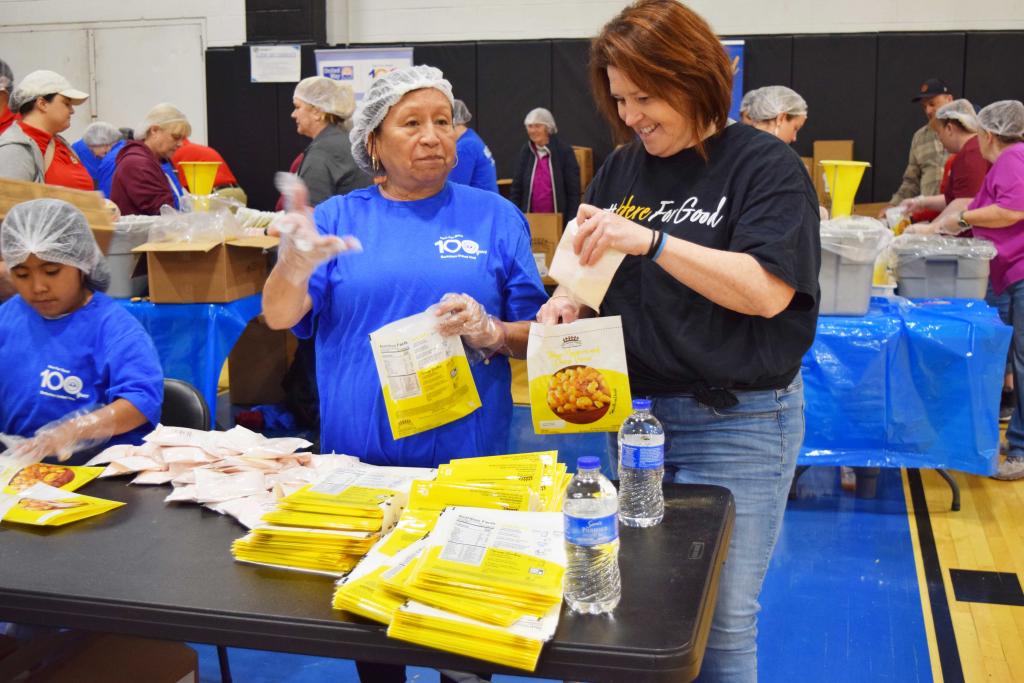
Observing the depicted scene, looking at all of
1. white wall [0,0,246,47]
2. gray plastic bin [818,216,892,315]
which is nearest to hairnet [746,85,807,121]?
gray plastic bin [818,216,892,315]

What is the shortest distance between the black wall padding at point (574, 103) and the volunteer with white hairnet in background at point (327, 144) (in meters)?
4.58

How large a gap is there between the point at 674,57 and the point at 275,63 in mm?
9078

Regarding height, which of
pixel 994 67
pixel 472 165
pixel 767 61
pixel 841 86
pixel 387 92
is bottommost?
pixel 472 165

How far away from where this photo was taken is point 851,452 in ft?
13.2

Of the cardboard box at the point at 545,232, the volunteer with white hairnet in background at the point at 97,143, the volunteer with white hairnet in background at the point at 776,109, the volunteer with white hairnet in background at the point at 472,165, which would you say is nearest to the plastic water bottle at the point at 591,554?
the volunteer with white hairnet in background at the point at 472,165

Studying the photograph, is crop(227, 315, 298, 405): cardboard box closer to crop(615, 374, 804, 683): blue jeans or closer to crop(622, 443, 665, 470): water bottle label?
crop(615, 374, 804, 683): blue jeans

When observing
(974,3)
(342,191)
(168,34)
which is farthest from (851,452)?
(168,34)

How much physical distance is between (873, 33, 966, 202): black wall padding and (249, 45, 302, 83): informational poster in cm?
557

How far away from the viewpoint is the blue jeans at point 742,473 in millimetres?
1785

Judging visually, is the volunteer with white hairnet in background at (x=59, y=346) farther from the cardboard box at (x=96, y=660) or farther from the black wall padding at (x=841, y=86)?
the black wall padding at (x=841, y=86)

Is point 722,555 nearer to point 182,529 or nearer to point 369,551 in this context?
point 369,551

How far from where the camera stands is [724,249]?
1.75 metres

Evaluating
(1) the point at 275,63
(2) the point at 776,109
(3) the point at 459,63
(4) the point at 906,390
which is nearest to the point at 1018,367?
(4) the point at 906,390

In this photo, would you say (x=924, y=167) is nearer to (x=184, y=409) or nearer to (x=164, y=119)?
(x=164, y=119)
